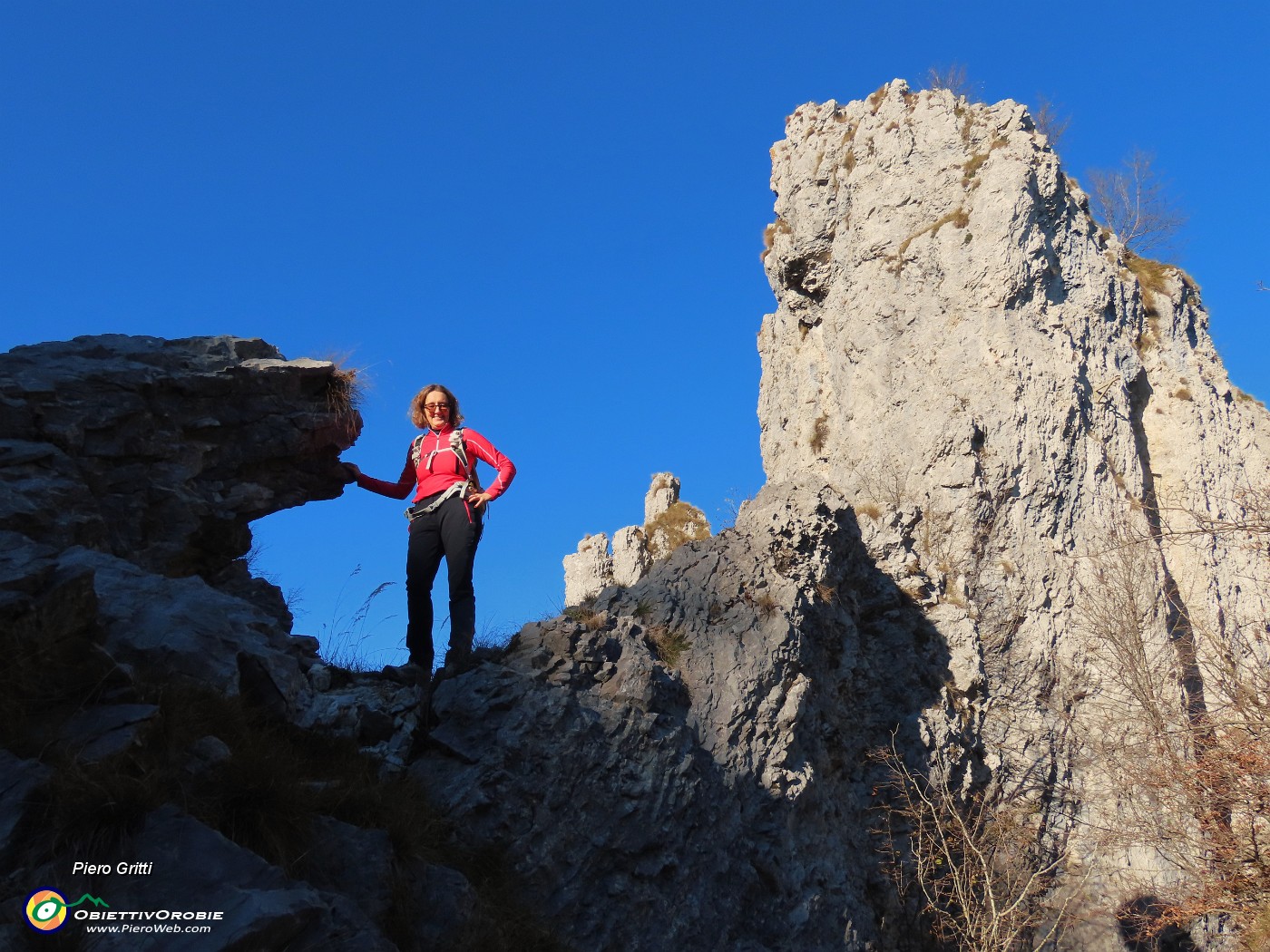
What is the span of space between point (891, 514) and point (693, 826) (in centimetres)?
838

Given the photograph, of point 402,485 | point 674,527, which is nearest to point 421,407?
point 402,485

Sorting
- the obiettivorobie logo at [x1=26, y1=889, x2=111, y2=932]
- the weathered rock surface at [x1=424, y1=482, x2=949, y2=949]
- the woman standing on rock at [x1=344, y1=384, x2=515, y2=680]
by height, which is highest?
the woman standing on rock at [x1=344, y1=384, x2=515, y2=680]

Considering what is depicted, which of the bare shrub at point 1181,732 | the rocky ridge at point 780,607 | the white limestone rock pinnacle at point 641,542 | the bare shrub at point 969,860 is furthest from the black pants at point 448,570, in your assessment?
the white limestone rock pinnacle at point 641,542

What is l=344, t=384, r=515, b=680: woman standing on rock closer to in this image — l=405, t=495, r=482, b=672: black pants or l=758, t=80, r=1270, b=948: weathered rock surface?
l=405, t=495, r=482, b=672: black pants

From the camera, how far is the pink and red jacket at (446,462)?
768 cm

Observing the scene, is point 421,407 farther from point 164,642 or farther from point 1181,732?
point 1181,732

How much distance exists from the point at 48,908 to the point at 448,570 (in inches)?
153

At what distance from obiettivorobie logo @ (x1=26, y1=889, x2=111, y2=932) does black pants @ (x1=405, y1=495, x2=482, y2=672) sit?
12.2 feet

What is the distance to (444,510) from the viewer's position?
7609mm

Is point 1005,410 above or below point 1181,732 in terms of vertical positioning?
above

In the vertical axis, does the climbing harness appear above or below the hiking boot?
above

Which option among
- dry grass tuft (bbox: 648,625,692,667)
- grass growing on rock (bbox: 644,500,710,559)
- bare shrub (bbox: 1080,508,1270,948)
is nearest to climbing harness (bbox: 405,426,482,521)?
dry grass tuft (bbox: 648,625,692,667)

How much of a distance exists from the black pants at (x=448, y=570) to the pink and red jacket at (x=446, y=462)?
0.77 ft

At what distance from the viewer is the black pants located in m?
7.41
